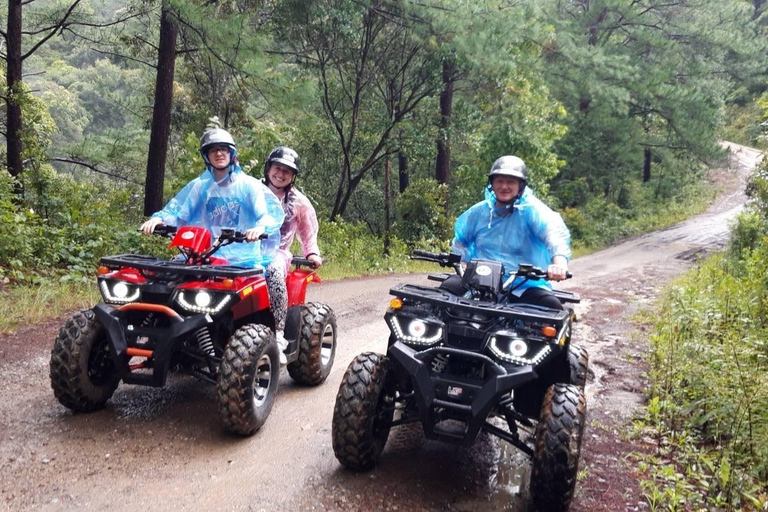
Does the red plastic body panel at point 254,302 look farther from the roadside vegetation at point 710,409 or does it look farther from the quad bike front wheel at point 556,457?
the roadside vegetation at point 710,409

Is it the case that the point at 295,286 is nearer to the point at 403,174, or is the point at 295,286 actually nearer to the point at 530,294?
the point at 530,294

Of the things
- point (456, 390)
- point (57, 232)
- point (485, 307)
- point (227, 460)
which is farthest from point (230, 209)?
point (57, 232)

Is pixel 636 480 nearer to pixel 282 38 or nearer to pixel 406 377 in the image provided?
pixel 406 377

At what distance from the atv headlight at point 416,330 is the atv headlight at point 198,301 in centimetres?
118

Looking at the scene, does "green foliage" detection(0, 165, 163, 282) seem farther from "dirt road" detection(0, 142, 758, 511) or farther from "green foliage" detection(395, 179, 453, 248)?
"green foliage" detection(395, 179, 453, 248)

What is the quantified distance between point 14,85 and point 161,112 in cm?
250

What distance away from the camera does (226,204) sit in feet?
16.3

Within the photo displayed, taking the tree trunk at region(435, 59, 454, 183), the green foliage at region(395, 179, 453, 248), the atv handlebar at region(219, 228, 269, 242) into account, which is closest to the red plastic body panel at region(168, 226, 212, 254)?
the atv handlebar at region(219, 228, 269, 242)

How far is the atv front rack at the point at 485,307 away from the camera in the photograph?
353 cm

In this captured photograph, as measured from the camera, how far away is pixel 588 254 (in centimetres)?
2298

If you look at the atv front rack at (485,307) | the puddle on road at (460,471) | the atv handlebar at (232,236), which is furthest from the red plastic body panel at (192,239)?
the puddle on road at (460,471)

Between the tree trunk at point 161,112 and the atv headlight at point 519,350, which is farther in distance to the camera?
the tree trunk at point 161,112

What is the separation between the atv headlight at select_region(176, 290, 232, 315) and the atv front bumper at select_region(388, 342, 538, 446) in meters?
1.34

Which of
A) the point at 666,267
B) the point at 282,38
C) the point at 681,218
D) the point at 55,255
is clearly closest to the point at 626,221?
the point at 681,218
